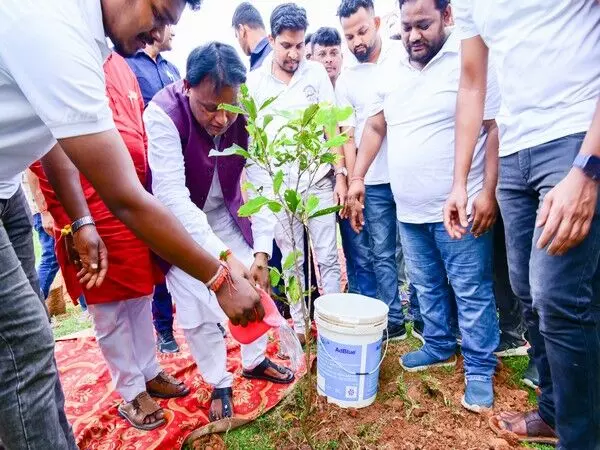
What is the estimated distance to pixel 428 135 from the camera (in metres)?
2.14

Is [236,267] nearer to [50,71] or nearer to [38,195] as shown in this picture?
[50,71]

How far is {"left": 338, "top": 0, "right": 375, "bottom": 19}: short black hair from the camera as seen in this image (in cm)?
315

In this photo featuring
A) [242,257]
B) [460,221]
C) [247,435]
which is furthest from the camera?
[242,257]

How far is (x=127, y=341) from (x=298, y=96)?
1.93 m

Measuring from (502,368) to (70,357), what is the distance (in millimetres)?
2771

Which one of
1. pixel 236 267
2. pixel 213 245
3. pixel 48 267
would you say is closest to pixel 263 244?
pixel 213 245

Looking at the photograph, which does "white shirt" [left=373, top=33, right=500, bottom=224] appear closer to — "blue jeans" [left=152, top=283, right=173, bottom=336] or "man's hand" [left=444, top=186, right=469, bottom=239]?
"man's hand" [left=444, top=186, right=469, bottom=239]

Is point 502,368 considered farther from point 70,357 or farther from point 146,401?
point 70,357

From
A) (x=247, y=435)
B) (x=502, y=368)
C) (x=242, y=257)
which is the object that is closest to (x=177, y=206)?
(x=242, y=257)

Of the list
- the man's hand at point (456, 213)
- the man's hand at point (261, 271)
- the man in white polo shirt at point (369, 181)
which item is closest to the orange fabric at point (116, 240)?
the man's hand at point (261, 271)

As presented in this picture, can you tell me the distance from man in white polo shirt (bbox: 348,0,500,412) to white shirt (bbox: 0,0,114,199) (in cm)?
155

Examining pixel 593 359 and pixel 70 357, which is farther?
pixel 70 357

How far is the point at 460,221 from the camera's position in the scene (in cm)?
192

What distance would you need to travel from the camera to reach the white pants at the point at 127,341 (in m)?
A: 2.05
